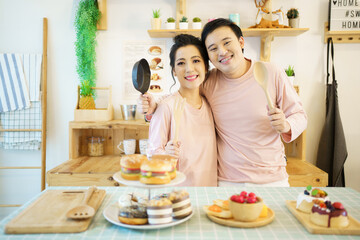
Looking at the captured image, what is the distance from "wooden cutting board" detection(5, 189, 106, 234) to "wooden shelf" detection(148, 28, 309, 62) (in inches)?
67.5

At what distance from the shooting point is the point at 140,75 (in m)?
1.39

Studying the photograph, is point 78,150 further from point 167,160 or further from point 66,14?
point 167,160

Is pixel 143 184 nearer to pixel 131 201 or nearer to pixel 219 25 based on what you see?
pixel 131 201

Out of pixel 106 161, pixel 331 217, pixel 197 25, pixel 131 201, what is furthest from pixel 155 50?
pixel 331 217

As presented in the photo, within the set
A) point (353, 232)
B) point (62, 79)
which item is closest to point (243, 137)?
point (353, 232)

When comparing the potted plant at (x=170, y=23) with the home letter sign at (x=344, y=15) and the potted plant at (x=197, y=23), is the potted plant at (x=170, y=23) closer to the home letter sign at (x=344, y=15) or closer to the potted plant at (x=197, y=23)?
the potted plant at (x=197, y=23)

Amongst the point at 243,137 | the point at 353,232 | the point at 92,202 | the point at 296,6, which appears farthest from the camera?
the point at 296,6

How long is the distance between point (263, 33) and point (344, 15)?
0.73m

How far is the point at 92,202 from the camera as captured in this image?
3.67ft

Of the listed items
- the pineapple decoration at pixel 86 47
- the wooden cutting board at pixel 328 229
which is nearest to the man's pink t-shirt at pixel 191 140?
the wooden cutting board at pixel 328 229

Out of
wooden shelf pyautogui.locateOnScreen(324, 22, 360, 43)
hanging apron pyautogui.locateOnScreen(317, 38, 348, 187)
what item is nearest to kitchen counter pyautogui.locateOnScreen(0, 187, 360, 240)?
hanging apron pyautogui.locateOnScreen(317, 38, 348, 187)

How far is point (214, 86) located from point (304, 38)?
57.0 inches

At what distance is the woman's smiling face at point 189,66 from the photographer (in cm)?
158

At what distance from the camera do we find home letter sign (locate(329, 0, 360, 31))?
2.72 m
